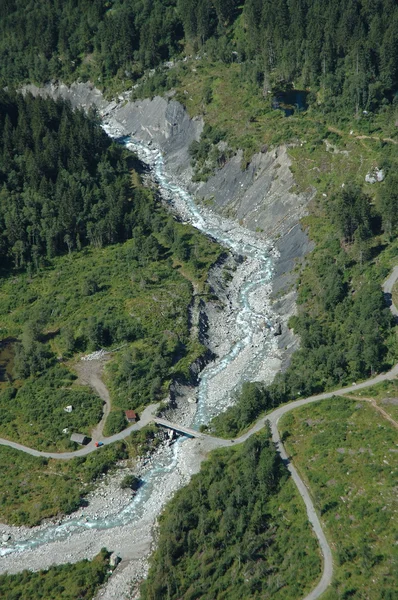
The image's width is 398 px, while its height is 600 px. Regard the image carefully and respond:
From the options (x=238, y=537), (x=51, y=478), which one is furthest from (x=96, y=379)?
(x=238, y=537)

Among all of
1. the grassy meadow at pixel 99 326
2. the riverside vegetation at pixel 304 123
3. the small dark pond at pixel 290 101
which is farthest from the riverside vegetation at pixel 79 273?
the small dark pond at pixel 290 101

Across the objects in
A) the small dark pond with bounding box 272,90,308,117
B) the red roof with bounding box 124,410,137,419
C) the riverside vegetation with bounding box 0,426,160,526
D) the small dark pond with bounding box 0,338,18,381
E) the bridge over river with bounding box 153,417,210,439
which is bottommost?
the riverside vegetation with bounding box 0,426,160,526

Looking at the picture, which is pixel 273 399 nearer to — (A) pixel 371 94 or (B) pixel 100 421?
(B) pixel 100 421

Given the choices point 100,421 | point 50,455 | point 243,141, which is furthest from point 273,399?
point 243,141

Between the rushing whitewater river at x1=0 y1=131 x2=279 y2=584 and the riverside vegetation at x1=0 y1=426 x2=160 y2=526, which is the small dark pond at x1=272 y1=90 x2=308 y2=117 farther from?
the riverside vegetation at x1=0 y1=426 x2=160 y2=526

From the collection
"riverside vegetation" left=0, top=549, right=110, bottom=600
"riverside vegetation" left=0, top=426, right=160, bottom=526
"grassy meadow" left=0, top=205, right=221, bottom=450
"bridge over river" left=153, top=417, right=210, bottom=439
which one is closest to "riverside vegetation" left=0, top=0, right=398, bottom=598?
"bridge over river" left=153, top=417, right=210, bottom=439

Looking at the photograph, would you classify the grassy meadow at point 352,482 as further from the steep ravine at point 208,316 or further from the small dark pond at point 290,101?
the small dark pond at point 290,101
